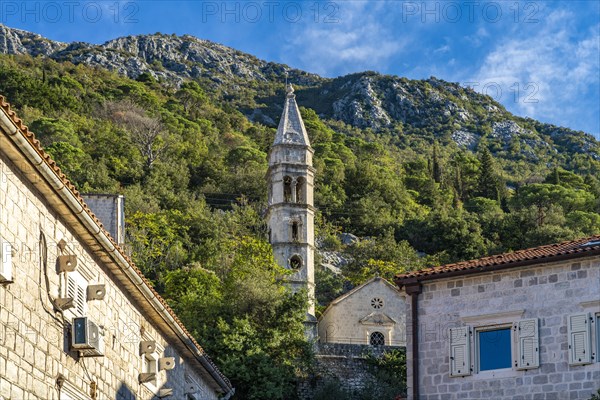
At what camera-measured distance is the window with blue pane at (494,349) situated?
76.9ft

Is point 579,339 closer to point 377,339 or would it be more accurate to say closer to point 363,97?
point 377,339

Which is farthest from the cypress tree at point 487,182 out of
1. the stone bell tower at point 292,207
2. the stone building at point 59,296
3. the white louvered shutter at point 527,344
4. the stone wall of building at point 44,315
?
the stone wall of building at point 44,315

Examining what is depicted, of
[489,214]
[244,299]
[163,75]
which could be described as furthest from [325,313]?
[163,75]

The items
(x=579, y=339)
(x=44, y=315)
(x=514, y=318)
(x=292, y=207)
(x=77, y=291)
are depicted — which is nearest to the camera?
(x=44, y=315)

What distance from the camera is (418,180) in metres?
111

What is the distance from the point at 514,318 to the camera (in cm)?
2342

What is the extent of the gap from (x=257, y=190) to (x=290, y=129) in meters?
29.0

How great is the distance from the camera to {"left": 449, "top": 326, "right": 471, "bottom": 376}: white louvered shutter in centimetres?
2369

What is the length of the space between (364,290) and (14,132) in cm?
4650

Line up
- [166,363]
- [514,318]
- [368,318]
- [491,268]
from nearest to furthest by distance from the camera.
→ [514,318], [491,268], [166,363], [368,318]

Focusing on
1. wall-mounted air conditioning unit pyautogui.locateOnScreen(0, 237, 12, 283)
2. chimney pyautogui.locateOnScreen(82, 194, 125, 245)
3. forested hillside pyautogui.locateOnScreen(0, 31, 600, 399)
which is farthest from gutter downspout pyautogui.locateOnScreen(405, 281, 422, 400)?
forested hillside pyautogui.locateOnScreen(0, 31, 600, 399)

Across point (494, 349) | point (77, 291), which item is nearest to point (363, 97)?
point (494, 349)

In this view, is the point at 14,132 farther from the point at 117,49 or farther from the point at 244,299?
the point at 117,49

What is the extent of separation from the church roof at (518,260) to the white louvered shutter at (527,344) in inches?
45.7
